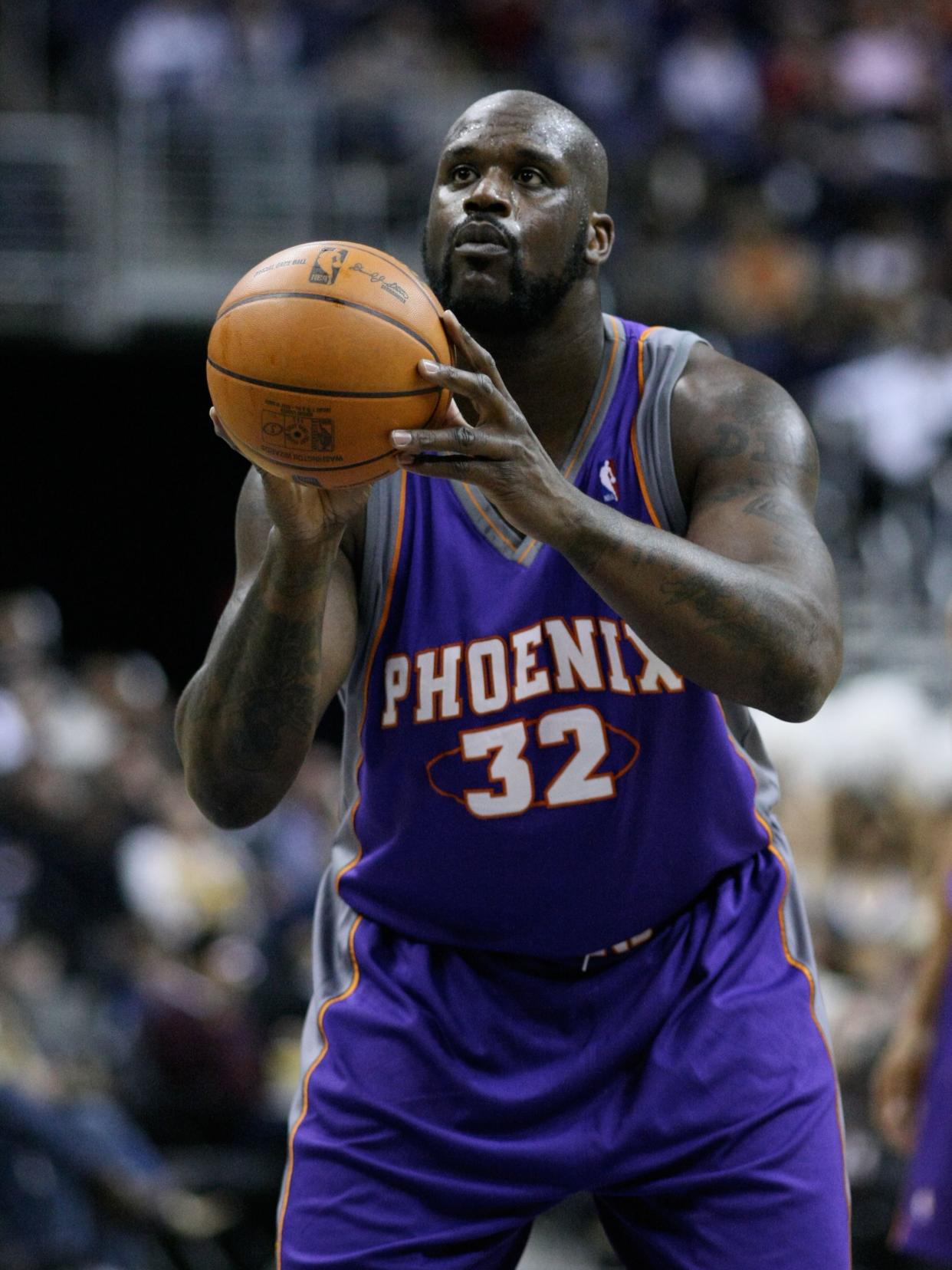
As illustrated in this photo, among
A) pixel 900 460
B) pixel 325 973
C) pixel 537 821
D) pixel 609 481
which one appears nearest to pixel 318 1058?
pixel 325 973

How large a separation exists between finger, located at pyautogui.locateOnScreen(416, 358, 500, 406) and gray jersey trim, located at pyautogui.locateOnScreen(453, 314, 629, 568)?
58 centimetres

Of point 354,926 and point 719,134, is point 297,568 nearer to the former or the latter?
point 354,926

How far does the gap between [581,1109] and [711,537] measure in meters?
0.95

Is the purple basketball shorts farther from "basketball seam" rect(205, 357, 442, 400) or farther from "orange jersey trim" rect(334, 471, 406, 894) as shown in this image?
"basketball seam" rect(205, 357, 442, 400)

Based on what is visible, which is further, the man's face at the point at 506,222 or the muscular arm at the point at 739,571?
the man's face at the point at 506,222

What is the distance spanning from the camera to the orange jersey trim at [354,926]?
2928mm

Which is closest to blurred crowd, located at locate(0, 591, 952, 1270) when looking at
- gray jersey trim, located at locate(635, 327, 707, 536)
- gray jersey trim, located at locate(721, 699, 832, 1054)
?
gray jersey trim, located at locate(721, 699, 832, 1054)

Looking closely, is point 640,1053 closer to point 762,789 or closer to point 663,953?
point 663,953

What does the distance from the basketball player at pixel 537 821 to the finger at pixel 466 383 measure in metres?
0.39

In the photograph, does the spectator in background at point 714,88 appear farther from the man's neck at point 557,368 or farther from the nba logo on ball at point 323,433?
the nba logo on ball at point 323,433

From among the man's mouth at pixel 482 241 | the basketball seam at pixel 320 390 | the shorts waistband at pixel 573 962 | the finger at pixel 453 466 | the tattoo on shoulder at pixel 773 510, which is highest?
the man's mouth at pixel 482 241

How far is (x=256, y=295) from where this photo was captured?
256cm

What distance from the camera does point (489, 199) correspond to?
9.19 ft

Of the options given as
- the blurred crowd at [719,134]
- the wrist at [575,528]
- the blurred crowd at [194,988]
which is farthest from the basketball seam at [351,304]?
the blurred crowd at [719,134]
